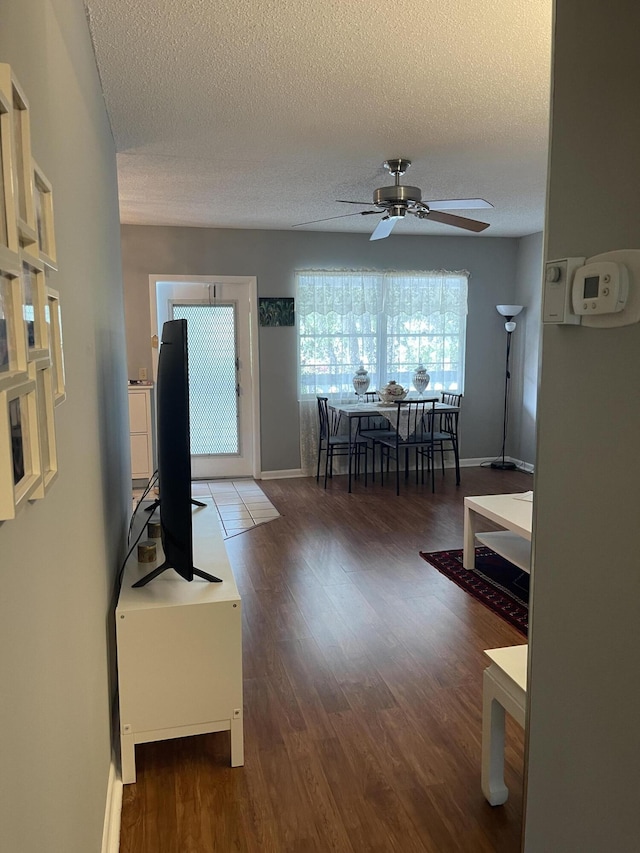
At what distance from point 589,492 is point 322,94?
2.29 m

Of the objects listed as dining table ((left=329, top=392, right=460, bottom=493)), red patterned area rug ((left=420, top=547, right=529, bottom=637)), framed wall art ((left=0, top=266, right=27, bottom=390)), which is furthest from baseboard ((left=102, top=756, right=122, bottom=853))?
dining table ((left=329, top=392, right=460, bottom=493))

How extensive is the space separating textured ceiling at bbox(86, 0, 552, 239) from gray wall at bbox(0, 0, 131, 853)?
1.16ft

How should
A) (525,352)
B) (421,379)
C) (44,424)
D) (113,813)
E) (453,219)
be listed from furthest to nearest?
(525,352), (421,379), (453,219), (113,813), (44,424)

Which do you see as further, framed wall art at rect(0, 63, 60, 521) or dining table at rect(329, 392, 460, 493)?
dining table at rect(329, 392, 460, 493)

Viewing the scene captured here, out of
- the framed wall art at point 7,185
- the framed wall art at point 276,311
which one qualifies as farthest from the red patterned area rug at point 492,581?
the framed wall art at point 276,311

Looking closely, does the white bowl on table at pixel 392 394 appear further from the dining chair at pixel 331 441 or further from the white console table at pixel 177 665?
the white console table at pixel 177 665

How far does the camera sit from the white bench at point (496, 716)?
5.99 feet

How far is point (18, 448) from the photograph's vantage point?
0.79 m

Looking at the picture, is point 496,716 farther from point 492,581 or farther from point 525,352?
point 525,352

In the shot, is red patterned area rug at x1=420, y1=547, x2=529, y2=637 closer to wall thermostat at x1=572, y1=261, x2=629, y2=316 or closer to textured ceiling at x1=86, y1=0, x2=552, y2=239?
wall thermostat at x1=572, y1=261, x2=629, y2=316

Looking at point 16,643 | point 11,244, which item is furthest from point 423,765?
point 11,244

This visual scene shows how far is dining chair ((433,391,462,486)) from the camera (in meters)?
6.30

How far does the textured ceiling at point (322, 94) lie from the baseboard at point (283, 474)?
2.91 metres

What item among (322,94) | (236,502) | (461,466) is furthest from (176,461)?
(461,466)
